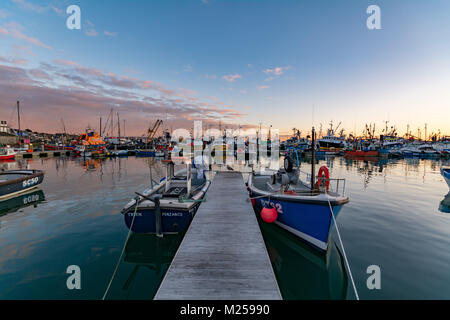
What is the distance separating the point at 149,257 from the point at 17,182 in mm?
16709

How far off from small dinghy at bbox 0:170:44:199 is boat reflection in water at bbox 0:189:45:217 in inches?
19.0

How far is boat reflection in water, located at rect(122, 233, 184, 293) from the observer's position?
23.8 ft

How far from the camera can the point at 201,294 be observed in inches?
192

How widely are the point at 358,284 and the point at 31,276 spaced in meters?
12.1

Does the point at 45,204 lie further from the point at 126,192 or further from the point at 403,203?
the point at 403,203

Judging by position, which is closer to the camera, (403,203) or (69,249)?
(69,249)

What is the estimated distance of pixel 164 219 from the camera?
31.9 feet

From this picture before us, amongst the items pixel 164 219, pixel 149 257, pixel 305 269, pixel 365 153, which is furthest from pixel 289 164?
pixel 365 153

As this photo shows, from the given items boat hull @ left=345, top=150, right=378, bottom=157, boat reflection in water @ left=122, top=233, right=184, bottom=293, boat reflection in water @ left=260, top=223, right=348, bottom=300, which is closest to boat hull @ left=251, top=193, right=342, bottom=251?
boat reflection in water @ left=260, top=223, right=348, bottom=300

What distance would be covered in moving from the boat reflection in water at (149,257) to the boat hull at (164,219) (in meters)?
0.60

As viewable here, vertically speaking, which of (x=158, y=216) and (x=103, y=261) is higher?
(x=158, y=216)

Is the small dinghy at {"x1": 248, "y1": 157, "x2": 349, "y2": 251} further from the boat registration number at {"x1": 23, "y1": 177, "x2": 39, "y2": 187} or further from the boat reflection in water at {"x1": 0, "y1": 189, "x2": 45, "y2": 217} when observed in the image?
the boat registration number at {"x1": 23, "y1": 177, "x2": 39, "y2": 187}

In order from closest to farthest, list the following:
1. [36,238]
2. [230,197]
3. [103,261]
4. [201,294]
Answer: [201,294]
[103,261]
[36,238]
[230,197]
